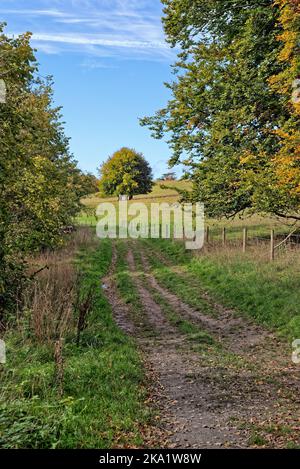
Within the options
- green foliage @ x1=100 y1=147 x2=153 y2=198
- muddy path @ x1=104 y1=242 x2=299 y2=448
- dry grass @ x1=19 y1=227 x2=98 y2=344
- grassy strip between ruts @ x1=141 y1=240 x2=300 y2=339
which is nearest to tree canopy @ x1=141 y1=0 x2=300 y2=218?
grassy strip between ruts @ x1=141 y1=240 x2=300 y2=339

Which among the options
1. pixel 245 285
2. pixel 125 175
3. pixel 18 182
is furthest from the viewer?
pixel 125 175

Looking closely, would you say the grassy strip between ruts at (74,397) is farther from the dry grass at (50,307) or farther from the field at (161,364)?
the dry grass at (50,307)

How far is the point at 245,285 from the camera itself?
15.1m

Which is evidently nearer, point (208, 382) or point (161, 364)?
point (208, 382)

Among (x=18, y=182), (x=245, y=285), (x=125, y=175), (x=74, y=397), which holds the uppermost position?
(x=125, y=175)

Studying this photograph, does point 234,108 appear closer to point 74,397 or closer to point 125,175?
point 74,397

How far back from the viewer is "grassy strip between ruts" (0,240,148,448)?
208 inches

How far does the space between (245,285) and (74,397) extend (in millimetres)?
9674

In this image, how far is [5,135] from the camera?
865cm

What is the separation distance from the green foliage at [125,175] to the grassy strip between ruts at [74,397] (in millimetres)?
68409

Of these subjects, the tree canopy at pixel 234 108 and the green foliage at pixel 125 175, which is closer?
the tree canopy at pixel 234 108

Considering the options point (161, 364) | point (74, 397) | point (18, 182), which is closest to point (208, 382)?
point (161, 364)

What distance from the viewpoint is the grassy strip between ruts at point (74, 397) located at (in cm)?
527

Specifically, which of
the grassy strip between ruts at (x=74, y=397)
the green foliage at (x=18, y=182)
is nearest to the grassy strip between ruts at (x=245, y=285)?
the grassy strip between ruts at (x=74, y=397)
